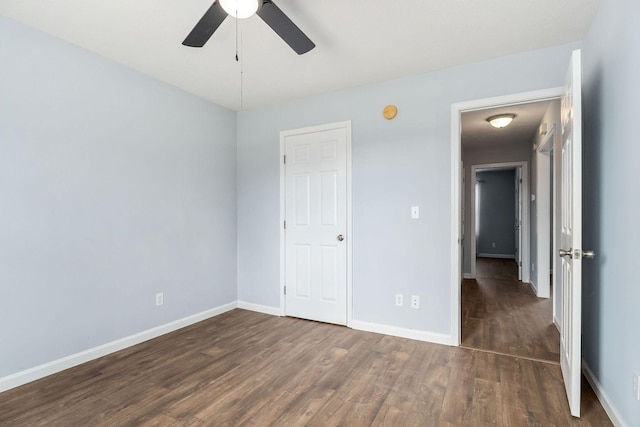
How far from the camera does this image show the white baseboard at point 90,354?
218 centimetres

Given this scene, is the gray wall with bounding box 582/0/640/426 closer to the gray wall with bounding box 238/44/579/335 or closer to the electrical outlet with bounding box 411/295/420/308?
the gray wall with bounding box 238/44/579/335

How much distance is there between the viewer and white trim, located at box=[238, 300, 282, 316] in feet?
12.4

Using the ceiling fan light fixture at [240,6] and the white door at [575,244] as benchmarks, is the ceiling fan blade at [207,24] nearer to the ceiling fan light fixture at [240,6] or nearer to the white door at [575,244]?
the ceiling fan light fixture at [240,6]

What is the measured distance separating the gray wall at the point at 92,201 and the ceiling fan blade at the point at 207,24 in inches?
49.9

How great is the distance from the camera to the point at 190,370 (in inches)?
95.4

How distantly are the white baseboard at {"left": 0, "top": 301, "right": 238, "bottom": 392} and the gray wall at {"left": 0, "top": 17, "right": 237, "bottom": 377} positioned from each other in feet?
0.15

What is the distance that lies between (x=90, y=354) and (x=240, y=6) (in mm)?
2705

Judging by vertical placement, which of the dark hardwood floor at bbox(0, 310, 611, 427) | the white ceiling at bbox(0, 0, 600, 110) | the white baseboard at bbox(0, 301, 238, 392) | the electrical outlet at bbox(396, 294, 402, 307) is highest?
the white ceiling at bbox(0, 0, 600, 110)

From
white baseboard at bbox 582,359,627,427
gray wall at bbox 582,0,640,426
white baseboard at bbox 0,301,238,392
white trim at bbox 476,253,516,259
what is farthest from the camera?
white trim at bbox 476,253,516,259

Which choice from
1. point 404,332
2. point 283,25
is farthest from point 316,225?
point 283,25

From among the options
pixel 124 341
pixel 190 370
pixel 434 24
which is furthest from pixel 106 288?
pixel 434 24

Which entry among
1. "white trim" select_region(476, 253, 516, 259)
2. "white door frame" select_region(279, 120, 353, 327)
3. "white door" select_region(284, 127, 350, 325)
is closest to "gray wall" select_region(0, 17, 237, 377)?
"white door frame" select_region(279, 120, 353, 327)

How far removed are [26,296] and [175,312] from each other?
49.6 inches

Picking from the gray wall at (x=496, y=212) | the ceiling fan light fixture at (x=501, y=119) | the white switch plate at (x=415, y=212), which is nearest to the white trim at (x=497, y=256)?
the gray wall at (x=496, y=212)
